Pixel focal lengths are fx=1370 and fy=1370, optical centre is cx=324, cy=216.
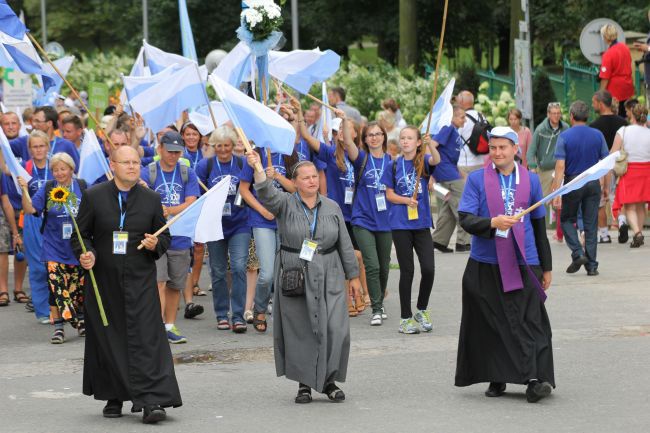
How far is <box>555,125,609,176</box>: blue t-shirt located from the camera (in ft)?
50.9

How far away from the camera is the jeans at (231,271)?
12.4m

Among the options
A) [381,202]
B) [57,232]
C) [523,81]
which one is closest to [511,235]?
[381,202]

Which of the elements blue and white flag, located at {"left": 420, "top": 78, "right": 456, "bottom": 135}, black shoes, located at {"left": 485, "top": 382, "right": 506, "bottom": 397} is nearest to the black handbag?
black shoes, located at {"left": 485, "top": 382, "right": 506, "bottom": 397}

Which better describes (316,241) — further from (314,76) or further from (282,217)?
(314,76)

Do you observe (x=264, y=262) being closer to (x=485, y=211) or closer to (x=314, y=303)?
(x=314, y=303)

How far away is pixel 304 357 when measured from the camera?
30.0ft

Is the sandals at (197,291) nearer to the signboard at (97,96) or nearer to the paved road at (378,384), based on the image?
the paved road at (378,384)

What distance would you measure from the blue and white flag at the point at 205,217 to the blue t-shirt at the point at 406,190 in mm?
2443

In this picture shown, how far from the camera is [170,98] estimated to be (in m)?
13.7

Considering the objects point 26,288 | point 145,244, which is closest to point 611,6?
point 26,288

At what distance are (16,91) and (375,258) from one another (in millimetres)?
12985

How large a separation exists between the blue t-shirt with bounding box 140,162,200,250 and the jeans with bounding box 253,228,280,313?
621 millimetres

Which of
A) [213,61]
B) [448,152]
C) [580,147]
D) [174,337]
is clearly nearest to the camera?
[174,337]

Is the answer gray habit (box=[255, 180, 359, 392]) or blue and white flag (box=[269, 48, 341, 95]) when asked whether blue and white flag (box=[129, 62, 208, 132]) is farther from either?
gray habit (box=[255, 180, 359, 392])
